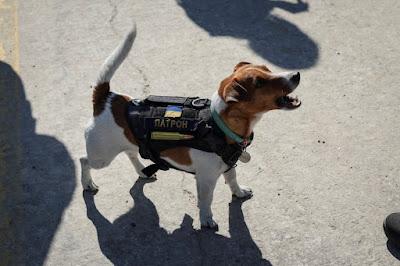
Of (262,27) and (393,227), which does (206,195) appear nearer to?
(393,227)

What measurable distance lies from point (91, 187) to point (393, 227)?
2543 millimetres

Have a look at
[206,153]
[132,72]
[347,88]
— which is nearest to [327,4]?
[347,88]

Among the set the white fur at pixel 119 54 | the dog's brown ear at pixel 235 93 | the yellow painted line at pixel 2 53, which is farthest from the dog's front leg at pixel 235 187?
the yellow painted line at pixel 2 53

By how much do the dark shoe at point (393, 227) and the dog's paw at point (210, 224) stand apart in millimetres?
1355

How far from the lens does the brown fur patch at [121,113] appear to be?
12.3 ft

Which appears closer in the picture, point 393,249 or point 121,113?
point 121,113

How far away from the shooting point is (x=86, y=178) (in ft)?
14.3

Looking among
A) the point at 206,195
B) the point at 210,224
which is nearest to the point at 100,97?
the point at 206,195

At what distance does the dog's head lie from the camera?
329cm

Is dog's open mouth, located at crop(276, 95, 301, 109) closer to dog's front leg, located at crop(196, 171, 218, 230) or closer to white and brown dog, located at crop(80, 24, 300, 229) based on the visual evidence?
white and brown dog, located at crop(80, 24, 300, 229)

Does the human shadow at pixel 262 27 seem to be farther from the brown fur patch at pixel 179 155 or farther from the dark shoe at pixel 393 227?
the brown fur patch at pixel 179 155

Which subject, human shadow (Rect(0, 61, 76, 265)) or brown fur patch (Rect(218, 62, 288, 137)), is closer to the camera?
brown fur patch (Rect(218, 62, 288, 137))

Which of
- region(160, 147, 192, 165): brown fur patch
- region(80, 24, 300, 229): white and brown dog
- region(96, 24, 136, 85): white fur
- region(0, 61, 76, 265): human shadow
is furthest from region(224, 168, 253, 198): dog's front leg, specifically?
region(0, 61, 76, 265): human shadow

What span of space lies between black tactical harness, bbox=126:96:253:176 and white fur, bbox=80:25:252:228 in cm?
10
